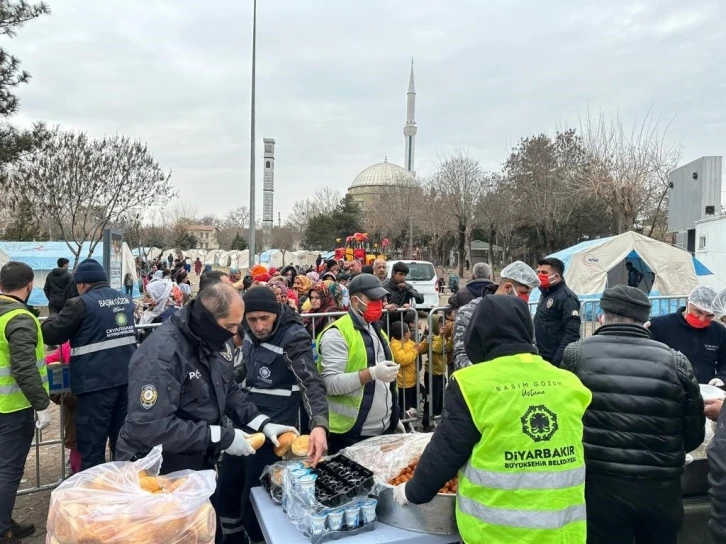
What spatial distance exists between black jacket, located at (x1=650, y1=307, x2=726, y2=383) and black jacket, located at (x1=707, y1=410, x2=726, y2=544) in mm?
2234

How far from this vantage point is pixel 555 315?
16.7ft

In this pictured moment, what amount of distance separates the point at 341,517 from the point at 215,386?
90 centimetres

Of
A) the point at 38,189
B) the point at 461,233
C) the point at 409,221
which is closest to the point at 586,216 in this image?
the point at 461,233

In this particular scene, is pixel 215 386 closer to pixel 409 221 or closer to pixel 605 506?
pixel 605 506

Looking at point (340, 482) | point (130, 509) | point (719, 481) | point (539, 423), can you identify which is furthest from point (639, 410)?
point (130, 509)

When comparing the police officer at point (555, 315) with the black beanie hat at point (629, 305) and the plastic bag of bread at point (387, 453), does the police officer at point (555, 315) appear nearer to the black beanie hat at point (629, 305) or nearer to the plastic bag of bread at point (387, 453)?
the black beanie hat at point (629, 305)

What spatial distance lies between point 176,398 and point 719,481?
241 cm

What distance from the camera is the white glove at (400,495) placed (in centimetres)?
230

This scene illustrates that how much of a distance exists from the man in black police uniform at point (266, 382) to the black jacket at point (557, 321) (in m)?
2.96

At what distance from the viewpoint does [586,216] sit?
32469mm

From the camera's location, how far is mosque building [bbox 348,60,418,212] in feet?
208

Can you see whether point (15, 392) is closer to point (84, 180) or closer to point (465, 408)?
point (465, 408)

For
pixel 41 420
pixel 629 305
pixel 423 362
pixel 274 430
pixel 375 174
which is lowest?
pixel 41 420

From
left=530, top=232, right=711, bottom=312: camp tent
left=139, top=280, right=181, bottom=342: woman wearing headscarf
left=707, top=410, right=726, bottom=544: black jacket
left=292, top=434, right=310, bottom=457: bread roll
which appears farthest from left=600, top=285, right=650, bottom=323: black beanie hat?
left=530, top=232, right=711, bottom=312: camp tent
